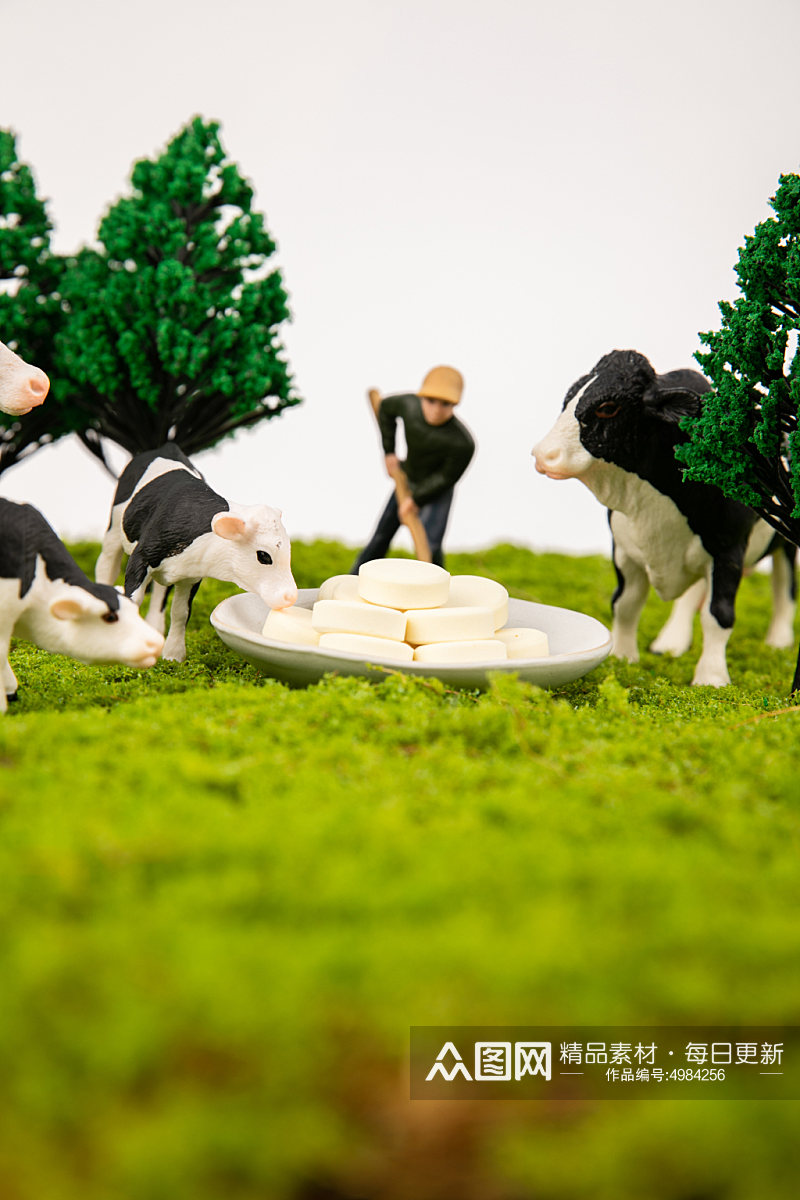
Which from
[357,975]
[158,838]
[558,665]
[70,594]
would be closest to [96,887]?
[158,838]

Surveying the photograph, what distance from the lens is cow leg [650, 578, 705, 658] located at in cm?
658

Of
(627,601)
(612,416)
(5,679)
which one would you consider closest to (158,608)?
(5,679)

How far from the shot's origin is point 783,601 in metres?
7.11

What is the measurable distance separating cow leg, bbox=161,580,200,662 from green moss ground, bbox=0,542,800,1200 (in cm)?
180

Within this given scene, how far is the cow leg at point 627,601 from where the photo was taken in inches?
233

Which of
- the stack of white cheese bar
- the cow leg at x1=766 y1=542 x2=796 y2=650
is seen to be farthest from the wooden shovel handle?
the cow leg at x1=766 y1=542 x2=796 y2=650

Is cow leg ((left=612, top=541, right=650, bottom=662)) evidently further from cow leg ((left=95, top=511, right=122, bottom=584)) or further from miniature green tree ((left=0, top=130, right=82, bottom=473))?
miniature green tree ((left=0, top=130, right=82, bottom=473))

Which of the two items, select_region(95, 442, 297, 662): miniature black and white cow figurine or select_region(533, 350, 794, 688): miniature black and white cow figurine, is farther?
select_region(533, 350, 794, 688): miniature black and white cow figurine

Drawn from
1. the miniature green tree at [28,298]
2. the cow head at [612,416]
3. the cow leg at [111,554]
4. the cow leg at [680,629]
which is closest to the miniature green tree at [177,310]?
Result: the miniature green tree at [28,298]

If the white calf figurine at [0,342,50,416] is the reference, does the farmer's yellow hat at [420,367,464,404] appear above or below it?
above

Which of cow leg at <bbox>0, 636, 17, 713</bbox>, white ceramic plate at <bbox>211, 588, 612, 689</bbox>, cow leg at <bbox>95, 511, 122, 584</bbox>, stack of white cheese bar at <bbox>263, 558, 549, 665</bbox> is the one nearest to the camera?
cow leg at <bbox>0, 636, 17, 713</bbox>

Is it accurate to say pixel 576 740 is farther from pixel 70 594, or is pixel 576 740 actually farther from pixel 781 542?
pixel 781 542

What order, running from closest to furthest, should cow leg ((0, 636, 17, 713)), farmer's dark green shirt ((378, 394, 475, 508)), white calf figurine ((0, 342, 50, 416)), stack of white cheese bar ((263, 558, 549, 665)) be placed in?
cow leg ((0, 636, 17, 713)) → stack of white cheese bar ((263, 558, 549, 665)) → white calf figurine ((0, 342, 50, 416)) → farmer's dark green shirt ((378, 394, 475, 508))

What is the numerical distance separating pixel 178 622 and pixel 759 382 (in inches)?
126
